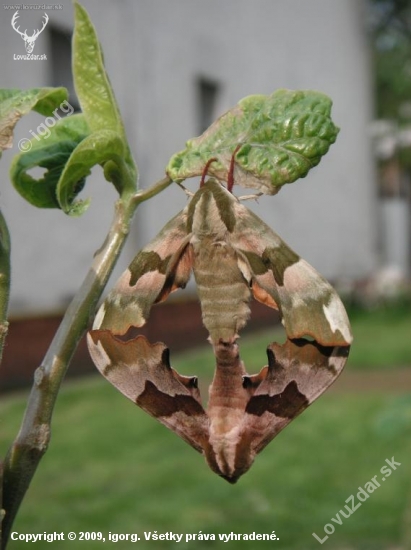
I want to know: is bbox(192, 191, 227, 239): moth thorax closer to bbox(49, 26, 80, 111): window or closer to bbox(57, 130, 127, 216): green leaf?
bbox(57, 130, 127, 216): green leaf

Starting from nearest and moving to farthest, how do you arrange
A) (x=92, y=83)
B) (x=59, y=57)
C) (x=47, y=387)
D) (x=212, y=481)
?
(x=47, y=387) → (x=92, y=83) → (x=212, y=481) → (x=59, y=57)

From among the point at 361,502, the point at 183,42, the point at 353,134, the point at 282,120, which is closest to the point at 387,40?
the point at 353,134

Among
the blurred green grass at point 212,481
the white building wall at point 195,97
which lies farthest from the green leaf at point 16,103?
the white building wall at point 195,97

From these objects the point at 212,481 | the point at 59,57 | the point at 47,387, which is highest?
the point at 47,387

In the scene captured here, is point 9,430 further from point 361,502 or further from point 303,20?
point 303,20

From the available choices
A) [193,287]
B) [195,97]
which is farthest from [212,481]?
[195,97]

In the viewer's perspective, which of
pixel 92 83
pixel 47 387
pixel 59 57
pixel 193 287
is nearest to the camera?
pixel 47 387

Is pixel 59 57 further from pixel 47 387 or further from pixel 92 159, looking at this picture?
pixel 47 387
